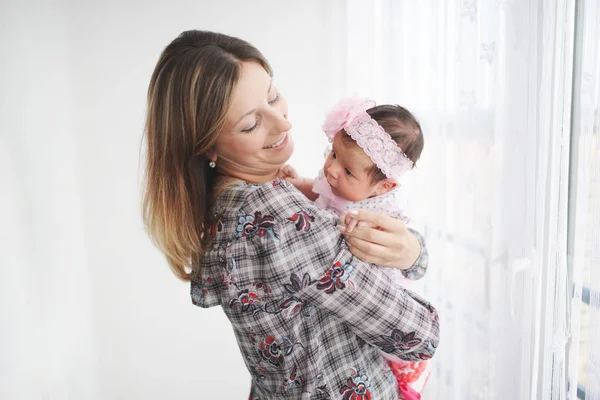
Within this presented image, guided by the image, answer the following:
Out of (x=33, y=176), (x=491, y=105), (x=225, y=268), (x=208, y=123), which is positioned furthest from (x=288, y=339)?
(x=33, y=176)

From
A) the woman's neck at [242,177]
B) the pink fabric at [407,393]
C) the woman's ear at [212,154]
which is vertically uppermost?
the woman's ear at [212,154]

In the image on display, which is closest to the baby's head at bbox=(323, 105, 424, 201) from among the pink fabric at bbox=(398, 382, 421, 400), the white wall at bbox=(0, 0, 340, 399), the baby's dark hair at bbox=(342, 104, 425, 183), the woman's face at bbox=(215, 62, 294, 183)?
the baby's dark hair at bbox=(342, 104, 425, 183)

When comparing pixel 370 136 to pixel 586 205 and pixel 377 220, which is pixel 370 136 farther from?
pixel 586 205

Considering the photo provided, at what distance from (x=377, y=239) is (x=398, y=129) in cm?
32

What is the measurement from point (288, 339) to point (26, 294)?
1.18 m

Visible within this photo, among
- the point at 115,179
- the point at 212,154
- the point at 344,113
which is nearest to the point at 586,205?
the point at 344,113

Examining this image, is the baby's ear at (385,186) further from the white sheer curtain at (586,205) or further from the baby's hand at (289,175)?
the white sheer curtain at (586,205)

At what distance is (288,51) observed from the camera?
2.83 metres

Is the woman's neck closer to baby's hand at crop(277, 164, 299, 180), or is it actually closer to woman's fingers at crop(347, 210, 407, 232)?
baby's hand at crop(277, 164, 299, 180)

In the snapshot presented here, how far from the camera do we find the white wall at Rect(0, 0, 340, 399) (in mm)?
2113

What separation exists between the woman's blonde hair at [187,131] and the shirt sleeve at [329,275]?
227 millimetres

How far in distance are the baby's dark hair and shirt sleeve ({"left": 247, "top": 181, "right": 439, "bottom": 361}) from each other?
0.26 metres

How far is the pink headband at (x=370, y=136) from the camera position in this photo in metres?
1.21

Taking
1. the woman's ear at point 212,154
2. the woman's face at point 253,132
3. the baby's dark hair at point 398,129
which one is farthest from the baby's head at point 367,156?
the woman's ear at point 212,154
